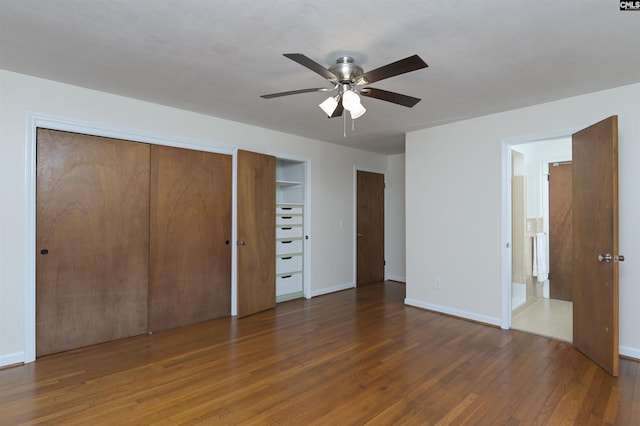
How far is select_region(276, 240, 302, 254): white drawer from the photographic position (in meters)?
4.69

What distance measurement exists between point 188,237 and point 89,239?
91cm

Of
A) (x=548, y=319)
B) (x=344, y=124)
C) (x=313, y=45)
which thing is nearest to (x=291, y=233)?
(x=344, y=124)

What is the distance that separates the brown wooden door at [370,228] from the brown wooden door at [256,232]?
188 centimetres

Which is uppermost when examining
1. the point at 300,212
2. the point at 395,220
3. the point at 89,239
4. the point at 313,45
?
the point at 313,45

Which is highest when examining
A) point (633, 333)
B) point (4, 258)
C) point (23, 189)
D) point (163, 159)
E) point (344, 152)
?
point (344, 152)

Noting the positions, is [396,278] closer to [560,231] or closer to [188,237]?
[560,231]

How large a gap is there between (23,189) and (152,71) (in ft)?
4.73

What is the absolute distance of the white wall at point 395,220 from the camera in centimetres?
607

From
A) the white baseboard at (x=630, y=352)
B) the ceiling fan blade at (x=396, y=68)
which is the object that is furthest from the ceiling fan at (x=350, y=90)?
the white baseboard at (x=630, y=352)

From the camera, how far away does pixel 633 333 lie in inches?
113

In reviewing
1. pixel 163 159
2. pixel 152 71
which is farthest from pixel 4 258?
pixel 152 71

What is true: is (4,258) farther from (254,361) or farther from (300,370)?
(300,370)

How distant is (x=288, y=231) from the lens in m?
4.77

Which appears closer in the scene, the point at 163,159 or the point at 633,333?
the point at 633,333
